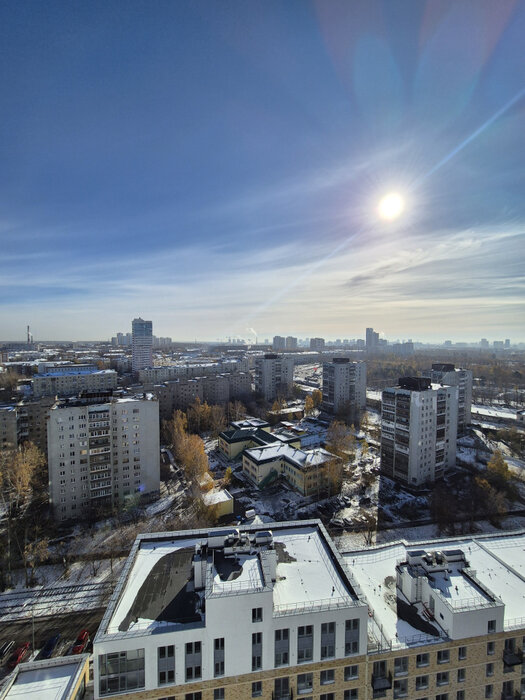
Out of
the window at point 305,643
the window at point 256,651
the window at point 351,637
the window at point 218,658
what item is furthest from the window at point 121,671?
the window at point 351,637

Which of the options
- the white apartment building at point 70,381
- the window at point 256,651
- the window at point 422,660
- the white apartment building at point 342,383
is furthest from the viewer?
the white apartment building at point 70,381

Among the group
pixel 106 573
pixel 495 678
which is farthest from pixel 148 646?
pixel 106 573

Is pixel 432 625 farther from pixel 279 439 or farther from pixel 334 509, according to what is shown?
pixel 279 439

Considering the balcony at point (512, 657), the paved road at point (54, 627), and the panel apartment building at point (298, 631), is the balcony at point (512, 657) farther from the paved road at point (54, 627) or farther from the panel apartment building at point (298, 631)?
the paved road at point (54, 627)

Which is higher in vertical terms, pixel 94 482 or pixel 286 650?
pixel 286 650

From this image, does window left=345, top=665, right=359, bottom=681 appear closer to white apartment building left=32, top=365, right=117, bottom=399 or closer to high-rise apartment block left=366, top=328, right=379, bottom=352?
white apartment building left=32, top=365, right=117, bottom=399

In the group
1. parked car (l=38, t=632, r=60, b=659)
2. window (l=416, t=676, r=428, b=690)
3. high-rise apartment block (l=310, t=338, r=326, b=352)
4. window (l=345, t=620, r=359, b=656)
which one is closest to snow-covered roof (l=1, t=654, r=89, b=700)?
parked car (l=38, t=632, r=60, b=659)

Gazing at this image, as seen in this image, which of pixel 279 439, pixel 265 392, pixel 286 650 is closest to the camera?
pixel 286 650
